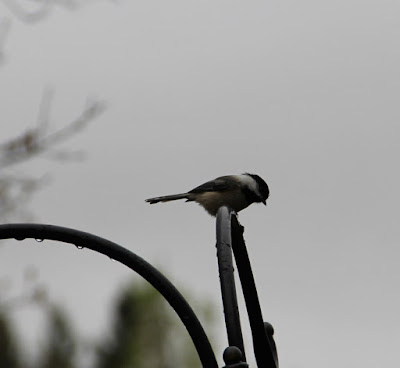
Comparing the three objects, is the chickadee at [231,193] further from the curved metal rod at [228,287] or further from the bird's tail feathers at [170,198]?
the curved metal rod at [228,287]

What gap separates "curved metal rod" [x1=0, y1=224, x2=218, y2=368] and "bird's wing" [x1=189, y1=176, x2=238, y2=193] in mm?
5228

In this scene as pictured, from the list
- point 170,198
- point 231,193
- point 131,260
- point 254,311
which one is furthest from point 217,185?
point 131,260

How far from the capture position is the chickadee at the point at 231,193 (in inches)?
332

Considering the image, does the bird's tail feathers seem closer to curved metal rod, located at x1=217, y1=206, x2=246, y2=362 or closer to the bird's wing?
the bird's wing

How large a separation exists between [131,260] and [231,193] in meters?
5.23

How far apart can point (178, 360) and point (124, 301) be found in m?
2.37

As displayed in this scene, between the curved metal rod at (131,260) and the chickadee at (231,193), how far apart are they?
16.5ft

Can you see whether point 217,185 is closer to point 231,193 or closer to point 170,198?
point 231,193

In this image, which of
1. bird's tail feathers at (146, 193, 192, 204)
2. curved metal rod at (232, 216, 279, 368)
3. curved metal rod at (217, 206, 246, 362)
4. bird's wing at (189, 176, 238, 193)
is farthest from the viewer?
bird's wing at (189, 176, 238, 193)

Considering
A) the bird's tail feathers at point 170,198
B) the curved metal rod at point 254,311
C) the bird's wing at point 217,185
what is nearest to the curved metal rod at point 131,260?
the curved metal rod at point 254,311

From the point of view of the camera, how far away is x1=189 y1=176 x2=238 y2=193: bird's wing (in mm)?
8562

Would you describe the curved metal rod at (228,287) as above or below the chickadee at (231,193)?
below

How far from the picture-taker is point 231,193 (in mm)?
8508

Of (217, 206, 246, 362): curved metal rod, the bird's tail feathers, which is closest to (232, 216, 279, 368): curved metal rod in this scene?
(217, 206, 246, 362): curved metal rod
